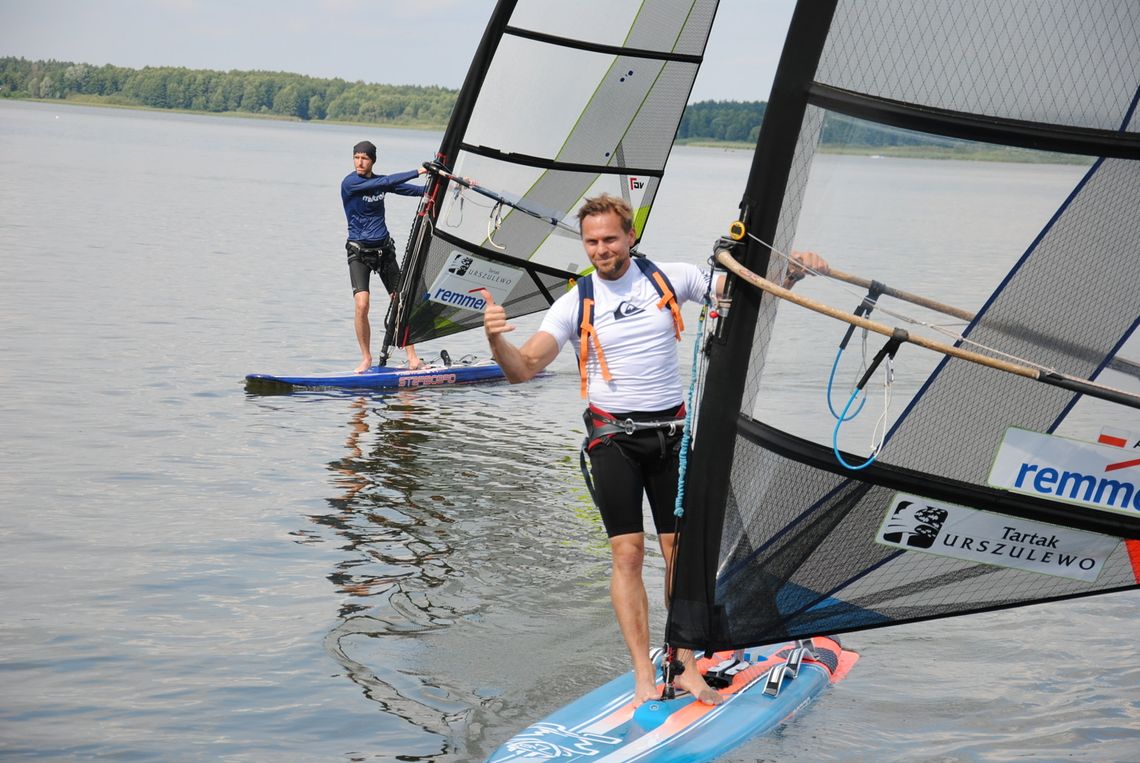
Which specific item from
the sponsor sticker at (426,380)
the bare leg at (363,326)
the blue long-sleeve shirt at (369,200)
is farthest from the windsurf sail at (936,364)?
the sponsor sticker at (426,380)

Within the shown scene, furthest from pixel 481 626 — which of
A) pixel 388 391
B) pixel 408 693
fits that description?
pixel 388 391

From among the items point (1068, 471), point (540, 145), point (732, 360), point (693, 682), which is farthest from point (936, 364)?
point (540, 145)

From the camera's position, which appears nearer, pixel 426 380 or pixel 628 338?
pixel 628 338

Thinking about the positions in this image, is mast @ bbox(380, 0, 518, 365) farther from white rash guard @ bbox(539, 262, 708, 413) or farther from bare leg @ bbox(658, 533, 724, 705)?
bare leg @ bbox(658, 533, 724, 705)

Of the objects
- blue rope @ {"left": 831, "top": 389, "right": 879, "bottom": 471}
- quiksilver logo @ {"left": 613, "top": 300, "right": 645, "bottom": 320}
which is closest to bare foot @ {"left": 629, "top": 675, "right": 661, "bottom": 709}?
blue rope @ {"left": 831, "top": 389, "right": 879, "bottom": 471}

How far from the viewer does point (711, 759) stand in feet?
14.7

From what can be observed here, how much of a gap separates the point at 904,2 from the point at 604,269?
1.39 metres

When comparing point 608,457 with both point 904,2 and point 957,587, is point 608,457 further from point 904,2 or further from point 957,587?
point 904,2

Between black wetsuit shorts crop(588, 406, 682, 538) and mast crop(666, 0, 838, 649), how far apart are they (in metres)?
0.20

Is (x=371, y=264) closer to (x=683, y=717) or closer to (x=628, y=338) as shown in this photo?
(x=628, y=338)

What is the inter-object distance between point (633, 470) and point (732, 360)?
64 centimetres

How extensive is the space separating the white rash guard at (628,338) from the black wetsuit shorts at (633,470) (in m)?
0.07

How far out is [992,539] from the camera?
4160mm

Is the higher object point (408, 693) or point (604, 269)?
point (604, 269)
